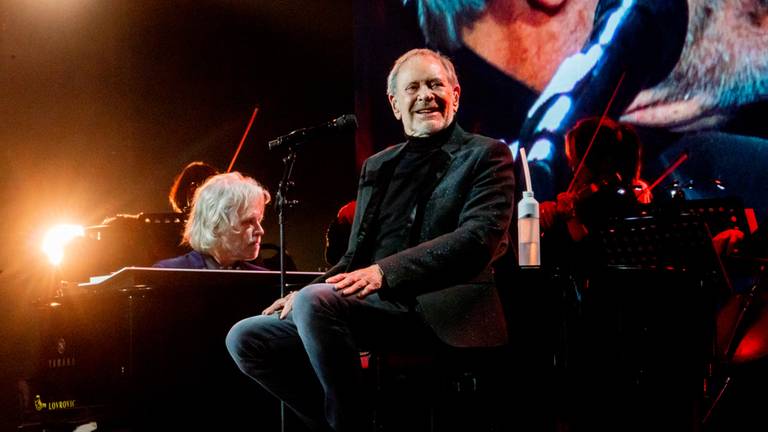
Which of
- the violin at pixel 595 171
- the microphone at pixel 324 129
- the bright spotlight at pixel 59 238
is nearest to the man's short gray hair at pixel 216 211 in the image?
the microphone at pixel 324 129

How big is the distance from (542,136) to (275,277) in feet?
7.29

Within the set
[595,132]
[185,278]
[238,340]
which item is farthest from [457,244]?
[595,132]

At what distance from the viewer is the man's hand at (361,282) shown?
6.06ft

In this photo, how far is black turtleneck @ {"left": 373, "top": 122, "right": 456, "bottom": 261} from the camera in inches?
85.7

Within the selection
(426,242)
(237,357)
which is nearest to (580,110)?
(426,242)

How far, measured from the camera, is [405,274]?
6.23ft

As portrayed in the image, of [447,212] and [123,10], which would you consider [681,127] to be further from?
[123,10]

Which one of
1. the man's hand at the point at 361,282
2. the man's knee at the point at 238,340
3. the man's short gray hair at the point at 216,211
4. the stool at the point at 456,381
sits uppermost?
the man's short gray hair at the point at 216,211

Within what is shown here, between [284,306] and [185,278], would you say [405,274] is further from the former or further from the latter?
[185,278]

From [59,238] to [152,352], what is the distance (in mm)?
1586

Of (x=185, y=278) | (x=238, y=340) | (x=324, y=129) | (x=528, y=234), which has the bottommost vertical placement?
(x=238, y=340)

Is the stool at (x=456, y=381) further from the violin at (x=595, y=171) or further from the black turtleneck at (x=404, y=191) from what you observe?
the violin at (x=595, y=171)

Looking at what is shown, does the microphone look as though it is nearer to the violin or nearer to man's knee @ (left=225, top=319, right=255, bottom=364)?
man's knee @ (left=225, top=319, right=255, bottom=364)

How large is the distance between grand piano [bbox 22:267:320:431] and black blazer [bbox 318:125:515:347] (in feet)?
2.35
